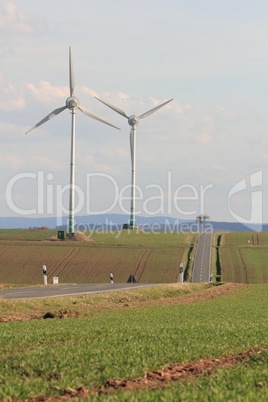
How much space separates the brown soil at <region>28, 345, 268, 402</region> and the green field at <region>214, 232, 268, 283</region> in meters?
81.8

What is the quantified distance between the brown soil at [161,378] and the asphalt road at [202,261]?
80.0m

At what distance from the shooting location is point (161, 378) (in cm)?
1336

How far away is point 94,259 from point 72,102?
109ft

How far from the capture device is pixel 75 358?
597 inches

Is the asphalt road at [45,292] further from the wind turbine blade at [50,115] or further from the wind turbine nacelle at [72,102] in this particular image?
the wind turbine nacelle at [72,102]

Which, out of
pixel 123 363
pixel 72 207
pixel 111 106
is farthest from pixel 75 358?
pixel 111 106

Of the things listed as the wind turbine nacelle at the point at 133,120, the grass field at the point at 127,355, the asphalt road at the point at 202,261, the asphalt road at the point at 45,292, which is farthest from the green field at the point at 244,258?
the grass field at the point at 127,355

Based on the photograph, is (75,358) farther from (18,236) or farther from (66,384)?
(18,236)

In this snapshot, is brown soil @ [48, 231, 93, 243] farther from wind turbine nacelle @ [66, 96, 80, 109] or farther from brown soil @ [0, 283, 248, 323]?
brown soil @ [0, 283, 248, 323]

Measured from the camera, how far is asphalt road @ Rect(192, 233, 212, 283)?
98812 mm

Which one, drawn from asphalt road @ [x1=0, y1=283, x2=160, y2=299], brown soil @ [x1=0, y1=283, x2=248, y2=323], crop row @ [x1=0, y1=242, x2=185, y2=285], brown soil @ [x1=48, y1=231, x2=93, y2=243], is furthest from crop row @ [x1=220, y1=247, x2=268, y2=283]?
asphalt road @ [x1=0, y1=283, x2=160, y2=299]

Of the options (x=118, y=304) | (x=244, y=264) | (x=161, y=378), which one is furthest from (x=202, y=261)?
(x=161, y=378)

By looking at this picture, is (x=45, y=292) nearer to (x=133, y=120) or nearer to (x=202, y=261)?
(x=202, y=261)

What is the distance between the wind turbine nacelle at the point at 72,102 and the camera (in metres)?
118
